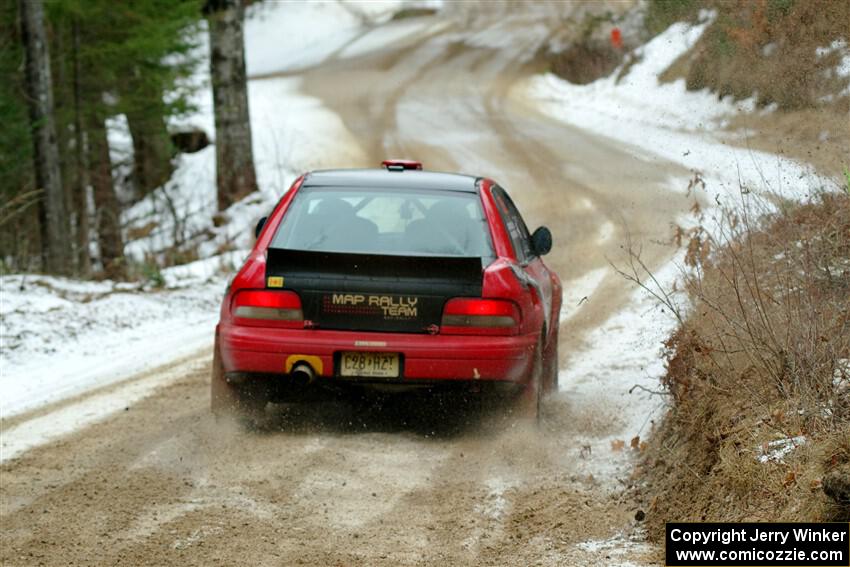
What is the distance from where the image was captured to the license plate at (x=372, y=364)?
7047 millimetres

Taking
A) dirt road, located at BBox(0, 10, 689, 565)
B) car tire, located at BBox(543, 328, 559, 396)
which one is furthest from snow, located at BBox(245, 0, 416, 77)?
dirt road, located at BBox(0, 10, 689, 565)

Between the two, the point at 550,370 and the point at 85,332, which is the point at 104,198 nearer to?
the point at 85,332

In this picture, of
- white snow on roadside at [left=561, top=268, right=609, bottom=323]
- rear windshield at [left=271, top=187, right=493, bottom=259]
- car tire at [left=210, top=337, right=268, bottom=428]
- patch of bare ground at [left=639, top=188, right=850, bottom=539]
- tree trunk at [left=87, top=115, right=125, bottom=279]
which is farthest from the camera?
tree trunk at [left=87, top=115, right=125, bottom=279]

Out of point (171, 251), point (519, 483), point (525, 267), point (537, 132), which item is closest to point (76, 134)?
point (171, 251)

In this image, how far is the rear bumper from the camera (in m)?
7.02

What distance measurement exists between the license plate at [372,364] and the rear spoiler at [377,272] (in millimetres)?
A: 372

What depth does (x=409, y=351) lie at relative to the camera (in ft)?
23.0

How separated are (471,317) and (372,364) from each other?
24.6 inches

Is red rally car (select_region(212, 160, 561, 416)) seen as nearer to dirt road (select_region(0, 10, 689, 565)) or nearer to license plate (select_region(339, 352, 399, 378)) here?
license plate (select_region(339, 352, 399, 378))

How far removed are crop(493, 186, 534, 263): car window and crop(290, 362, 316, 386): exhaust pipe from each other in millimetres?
1577

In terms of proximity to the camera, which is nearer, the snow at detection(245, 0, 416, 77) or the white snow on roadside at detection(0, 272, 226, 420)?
the white snow on roadside at detection(0, 272, 226, 420)

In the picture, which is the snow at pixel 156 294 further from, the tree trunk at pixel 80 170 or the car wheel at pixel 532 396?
the car wheel at pixel 532 396

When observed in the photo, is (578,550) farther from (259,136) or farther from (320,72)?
(320,72)

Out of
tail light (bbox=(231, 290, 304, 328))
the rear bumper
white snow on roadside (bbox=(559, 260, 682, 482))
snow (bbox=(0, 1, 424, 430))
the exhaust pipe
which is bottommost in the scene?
snow (bbox=(0, 1, 424, 430))
